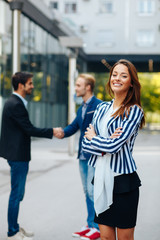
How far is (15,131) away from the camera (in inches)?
203

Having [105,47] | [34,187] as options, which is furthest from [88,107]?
[105,47]

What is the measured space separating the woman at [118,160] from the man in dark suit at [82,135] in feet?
6.84

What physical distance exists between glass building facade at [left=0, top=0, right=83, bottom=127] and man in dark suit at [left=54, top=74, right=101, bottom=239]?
1356 cm

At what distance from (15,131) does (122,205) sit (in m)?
2.20

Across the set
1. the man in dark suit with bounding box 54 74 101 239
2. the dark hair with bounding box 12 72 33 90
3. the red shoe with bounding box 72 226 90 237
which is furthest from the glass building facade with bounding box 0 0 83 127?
the red shoe with bounding box 72 226 90 237

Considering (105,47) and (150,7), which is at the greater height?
(150,7)

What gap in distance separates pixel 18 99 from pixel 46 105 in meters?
22.3

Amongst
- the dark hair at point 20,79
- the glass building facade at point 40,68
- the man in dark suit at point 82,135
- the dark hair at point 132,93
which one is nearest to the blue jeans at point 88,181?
the man in dark suit at point 82,135

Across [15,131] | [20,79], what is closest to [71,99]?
[20,79]

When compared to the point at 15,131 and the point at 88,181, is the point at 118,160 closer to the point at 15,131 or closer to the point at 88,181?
the point at 15,131

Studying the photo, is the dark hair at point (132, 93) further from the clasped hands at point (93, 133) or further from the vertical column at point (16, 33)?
the vertical column at point (16, 33)

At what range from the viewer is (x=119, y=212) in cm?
328

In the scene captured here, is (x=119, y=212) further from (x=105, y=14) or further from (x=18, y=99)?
(x=105, y=14)

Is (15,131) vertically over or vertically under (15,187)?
over
